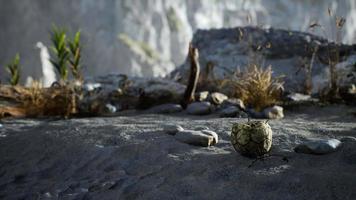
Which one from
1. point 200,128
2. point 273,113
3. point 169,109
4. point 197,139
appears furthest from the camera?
point 169,109

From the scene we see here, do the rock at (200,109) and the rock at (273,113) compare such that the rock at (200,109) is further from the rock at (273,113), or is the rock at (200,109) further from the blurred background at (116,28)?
the blurred background at (116,28)

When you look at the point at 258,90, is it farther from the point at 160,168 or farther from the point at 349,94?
the point at 160,168

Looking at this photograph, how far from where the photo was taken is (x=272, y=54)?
7.41m

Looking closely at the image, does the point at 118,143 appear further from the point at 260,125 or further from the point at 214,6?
the point at 214,6

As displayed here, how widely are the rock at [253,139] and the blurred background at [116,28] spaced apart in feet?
81.6

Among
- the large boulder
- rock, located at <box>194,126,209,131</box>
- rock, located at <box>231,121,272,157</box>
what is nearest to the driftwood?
the large boulder

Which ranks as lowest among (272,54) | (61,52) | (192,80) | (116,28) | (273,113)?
(273,113)

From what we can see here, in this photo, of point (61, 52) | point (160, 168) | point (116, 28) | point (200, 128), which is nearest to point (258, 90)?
point (200, 128)

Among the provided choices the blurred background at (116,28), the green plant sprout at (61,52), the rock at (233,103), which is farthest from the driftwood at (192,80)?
the blurred background at (116,28)

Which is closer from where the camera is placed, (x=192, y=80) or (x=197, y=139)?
(x=197, y=139)

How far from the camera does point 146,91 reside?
5082 mm

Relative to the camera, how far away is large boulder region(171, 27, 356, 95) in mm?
6331

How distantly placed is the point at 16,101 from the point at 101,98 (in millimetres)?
1330

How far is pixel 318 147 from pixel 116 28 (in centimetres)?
3727
